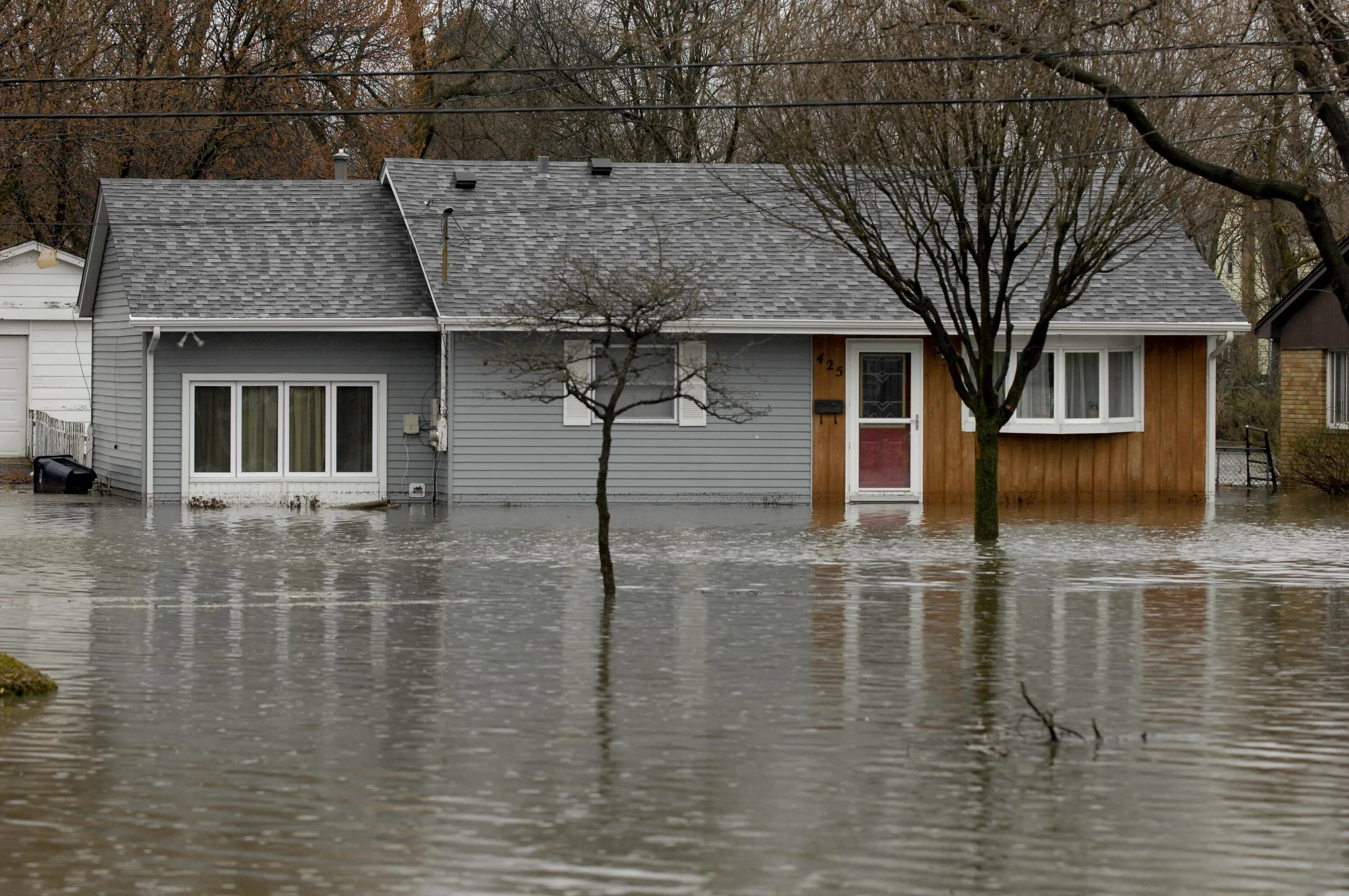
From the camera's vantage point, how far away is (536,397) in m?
17.2

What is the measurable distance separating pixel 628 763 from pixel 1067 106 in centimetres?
1260

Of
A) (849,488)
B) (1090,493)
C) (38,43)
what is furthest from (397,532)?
(38,43)

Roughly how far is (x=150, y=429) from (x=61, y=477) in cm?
299

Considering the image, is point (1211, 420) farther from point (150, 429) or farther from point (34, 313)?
point (34, 313)

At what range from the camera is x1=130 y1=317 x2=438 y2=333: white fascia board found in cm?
2517

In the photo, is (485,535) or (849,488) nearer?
(485,535)

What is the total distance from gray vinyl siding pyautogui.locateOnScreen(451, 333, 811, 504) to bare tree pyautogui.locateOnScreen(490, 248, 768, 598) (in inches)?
10.3

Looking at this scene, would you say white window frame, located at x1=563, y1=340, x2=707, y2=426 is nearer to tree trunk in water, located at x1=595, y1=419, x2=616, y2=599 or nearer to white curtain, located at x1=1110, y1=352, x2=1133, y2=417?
white curtain, located at x1=1110, y1=352, x2=1133, y2=417

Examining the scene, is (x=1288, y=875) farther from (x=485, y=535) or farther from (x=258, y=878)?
(x=485, y=535)

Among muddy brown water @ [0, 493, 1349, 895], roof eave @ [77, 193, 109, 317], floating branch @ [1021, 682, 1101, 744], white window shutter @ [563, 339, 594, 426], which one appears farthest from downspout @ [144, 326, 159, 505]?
floating branch @ [1021, 682, 1101, 744]

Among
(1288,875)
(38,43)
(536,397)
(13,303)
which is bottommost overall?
(1288,875)

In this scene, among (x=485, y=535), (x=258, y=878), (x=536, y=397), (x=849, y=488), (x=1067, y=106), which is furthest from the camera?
(x=849, y=488)

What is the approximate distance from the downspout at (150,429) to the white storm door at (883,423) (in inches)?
398

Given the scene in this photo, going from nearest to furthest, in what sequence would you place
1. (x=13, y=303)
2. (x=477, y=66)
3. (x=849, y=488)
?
(x=849, y=488), (x=13, y=303), (x=477, y=66)
